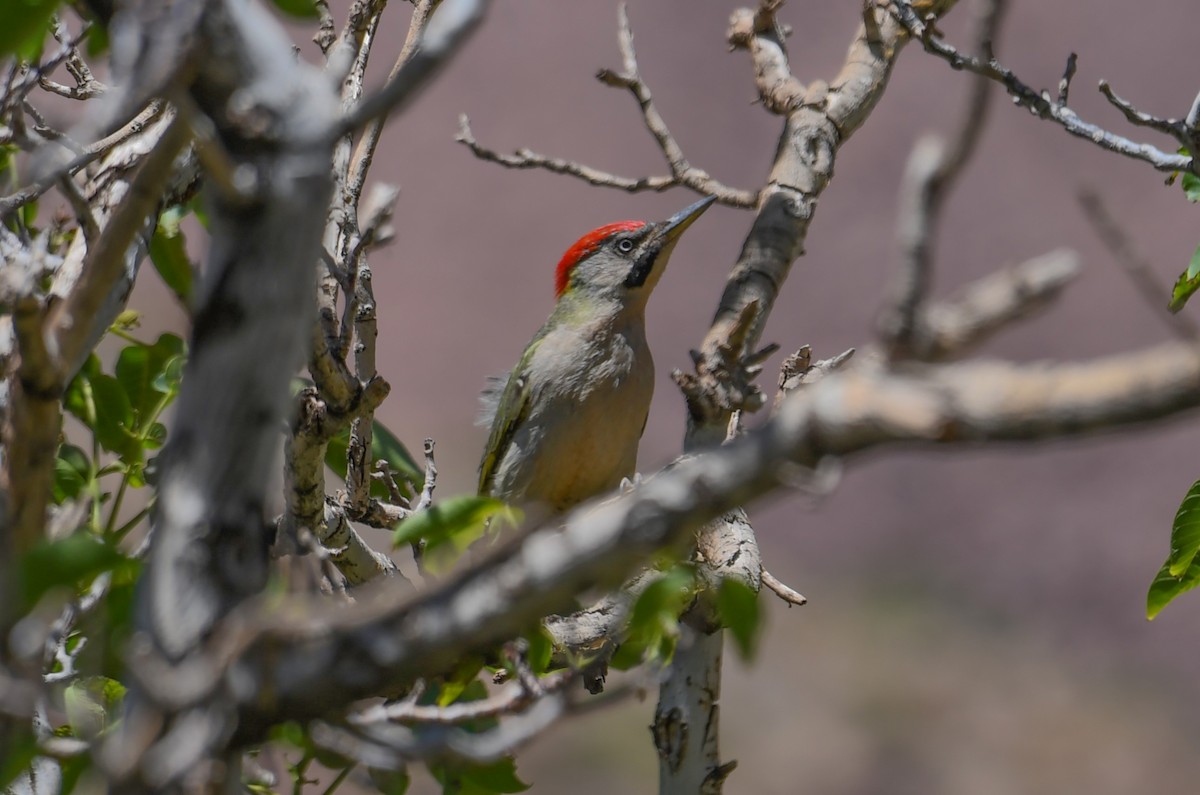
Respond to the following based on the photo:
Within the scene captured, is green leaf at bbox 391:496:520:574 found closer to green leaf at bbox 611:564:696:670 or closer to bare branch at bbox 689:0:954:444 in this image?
green leaf at bbox 611:564:696:670

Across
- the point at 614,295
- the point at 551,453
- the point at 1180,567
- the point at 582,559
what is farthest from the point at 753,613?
the point at 614,295

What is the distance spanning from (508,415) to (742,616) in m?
3.59

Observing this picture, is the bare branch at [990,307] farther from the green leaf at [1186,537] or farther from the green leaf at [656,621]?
the green leaf at [1186,537]

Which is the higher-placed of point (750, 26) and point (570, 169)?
point (750, 26)

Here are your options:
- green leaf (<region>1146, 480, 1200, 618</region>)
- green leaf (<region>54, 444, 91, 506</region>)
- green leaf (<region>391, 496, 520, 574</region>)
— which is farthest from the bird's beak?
green leaf (<region>391, 496, 520, 574</region>)

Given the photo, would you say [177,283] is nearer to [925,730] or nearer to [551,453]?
[551,453]

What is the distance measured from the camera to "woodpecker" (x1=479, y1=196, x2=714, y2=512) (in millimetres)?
5113

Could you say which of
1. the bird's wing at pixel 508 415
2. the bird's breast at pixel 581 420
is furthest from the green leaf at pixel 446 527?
the bird's wing at pixel 508 415

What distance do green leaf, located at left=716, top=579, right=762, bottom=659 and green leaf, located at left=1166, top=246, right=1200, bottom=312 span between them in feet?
6.32

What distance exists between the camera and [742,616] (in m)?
1.80

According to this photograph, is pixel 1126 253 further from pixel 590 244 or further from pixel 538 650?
pixel 590 244

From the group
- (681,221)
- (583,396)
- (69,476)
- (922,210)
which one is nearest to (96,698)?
(69,476)

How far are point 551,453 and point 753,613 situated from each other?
3.37m

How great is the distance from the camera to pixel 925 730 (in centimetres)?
1203
